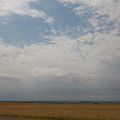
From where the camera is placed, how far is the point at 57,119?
38.1 m

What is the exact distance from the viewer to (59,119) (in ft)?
125

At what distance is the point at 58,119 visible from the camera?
38031 millimetres

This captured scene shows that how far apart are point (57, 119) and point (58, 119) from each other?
141 millimetres

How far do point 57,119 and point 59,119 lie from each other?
0.25 meters

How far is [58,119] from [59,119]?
141 mm
